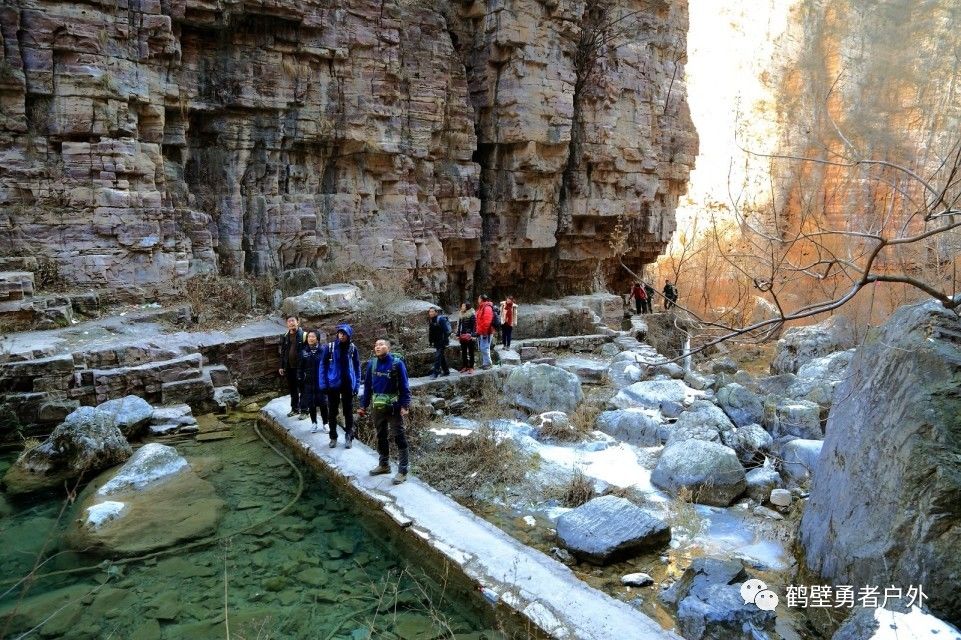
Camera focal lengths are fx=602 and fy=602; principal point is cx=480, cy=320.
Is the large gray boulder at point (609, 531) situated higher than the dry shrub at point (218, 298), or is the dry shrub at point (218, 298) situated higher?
the dry shrub at point (218, 298)

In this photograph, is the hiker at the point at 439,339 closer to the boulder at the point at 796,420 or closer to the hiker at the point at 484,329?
the hiker at the point at 484,329

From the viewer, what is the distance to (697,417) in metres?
8.80

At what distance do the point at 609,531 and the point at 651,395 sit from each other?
5019 mm

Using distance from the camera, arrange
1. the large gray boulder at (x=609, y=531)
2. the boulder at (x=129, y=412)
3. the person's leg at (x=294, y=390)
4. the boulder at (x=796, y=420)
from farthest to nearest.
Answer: the person's leg at (x=294, y=390) < the boulder at (x=796, y=420) < the boulder at (x=129, y=412) < the large gray boulder at (x=609, y=531)

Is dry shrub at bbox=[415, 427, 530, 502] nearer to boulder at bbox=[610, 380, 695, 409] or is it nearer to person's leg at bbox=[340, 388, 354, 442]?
person's leg at bbox=[340, 388, 354, 442]

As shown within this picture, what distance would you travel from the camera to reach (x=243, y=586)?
5.04 m

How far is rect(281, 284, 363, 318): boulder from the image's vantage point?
1083cm

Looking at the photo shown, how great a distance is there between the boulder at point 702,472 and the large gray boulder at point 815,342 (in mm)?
8082

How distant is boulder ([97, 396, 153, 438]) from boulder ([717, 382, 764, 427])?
8.45 meters

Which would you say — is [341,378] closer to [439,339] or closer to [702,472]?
[439,339]

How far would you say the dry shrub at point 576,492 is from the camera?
689cm

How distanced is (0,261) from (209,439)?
17.6 ft

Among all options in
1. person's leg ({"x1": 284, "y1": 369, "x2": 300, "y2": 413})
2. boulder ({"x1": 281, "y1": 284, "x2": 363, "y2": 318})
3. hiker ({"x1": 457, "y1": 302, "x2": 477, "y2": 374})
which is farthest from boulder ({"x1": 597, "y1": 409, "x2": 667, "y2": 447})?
boulder ({"x1": 281, "y1": 284, "x2": 363, "y2": 318})

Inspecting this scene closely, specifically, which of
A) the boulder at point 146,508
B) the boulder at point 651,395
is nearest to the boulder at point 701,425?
the boulder at point 651,395
